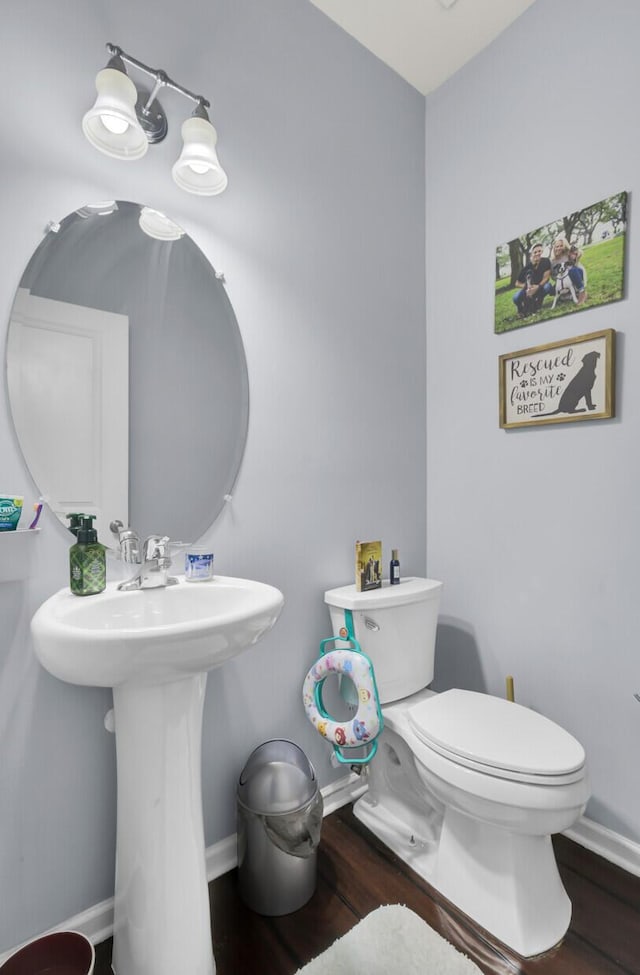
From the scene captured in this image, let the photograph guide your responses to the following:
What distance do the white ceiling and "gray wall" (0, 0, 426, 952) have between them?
0.05 metres

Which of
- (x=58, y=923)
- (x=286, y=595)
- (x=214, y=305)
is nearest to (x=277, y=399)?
(x=214, y=305)

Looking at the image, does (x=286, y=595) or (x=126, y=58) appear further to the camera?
(x=286, y=595)

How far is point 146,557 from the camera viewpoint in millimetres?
1185

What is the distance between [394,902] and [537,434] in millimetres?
1440

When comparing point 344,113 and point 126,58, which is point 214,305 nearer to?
point 126,58

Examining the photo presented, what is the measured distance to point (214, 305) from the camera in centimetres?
139

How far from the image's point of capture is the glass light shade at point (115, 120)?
3.42 ft

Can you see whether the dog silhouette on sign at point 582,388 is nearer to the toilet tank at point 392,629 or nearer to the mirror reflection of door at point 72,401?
the toilet tank at point 392,629

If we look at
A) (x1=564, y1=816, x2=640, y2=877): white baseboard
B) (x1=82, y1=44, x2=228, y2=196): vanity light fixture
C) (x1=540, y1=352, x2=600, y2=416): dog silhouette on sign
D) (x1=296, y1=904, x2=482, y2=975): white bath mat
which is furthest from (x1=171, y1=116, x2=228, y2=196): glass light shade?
(x1=564, y1=816, x2=640, y2=877): white baseboard

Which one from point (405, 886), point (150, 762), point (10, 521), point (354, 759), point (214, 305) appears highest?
point (214, 305)

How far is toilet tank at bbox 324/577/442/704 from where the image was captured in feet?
4.99

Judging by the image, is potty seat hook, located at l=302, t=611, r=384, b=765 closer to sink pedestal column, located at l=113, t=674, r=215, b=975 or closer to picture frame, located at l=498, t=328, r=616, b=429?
sink pedestal column, located at l=113, t=674, r=215, b=975

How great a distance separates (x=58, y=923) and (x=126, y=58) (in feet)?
6.65

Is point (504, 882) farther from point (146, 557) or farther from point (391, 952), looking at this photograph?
point (146, 557)
